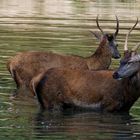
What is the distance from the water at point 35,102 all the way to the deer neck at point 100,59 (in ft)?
5.88

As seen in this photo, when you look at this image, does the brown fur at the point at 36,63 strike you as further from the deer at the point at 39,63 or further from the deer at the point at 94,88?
the deer at the point at 94,88

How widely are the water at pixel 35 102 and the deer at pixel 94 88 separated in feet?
0.65

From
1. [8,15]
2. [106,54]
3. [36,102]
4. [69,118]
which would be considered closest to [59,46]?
[106,54]

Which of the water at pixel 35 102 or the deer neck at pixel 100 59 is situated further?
the deer neck at pixel 100 59

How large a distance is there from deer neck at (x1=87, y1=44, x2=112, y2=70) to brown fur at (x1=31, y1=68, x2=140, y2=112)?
3.38 m

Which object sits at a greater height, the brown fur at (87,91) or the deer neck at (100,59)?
the brown fur at (87,91)

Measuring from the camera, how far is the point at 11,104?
52.5ft

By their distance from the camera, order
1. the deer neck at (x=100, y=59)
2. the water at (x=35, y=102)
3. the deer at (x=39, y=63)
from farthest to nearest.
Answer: the deer neck at (x=100, y=59), the deer at (x=39, y=63), the water at (x=35, y=102)

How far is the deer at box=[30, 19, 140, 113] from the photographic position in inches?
591

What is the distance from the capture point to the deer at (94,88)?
49.3ft

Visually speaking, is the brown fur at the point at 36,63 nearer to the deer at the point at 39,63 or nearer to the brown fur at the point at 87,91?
the deer at the point at 39,63

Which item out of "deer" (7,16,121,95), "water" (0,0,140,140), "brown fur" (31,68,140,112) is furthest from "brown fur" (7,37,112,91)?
"brown fur" (31,68,140,112)

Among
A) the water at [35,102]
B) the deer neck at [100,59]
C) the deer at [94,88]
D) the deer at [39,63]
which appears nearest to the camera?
the water at [35,102]

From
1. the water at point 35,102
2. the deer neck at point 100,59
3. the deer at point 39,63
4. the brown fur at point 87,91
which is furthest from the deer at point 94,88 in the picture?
the deer neck at point 100,59
